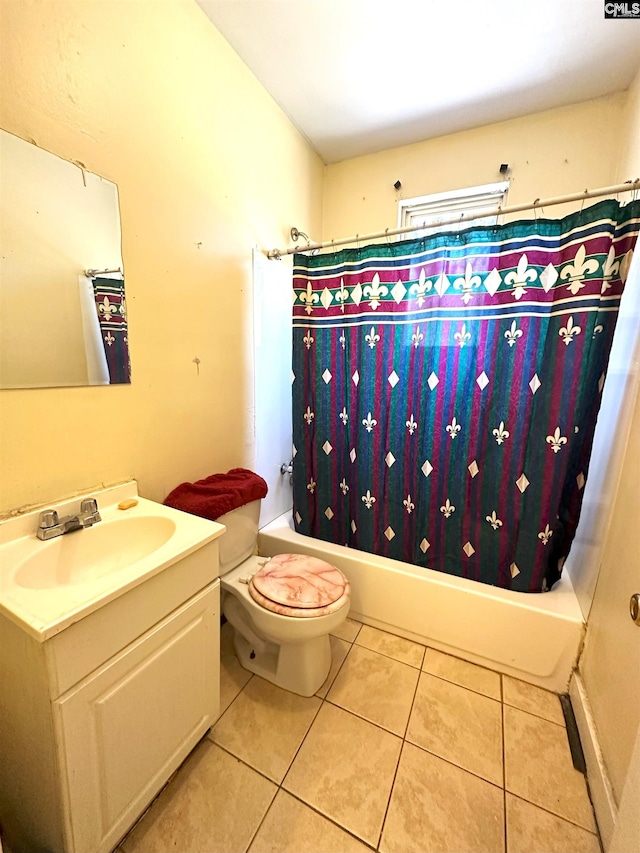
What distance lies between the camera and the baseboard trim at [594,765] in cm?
90

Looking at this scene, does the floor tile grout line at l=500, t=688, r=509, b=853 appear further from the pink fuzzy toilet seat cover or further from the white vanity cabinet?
the white vanity cabinet

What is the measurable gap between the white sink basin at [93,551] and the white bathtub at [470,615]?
0.86 meters

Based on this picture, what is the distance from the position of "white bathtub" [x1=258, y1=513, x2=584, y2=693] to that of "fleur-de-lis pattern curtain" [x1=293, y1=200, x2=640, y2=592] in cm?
9

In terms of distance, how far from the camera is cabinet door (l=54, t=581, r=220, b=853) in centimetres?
71

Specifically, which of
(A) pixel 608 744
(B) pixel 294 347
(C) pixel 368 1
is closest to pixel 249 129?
(C) pixel 368 1

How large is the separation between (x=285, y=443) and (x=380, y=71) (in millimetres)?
1817

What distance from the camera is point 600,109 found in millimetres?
1554

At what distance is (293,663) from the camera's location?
4.25 feet

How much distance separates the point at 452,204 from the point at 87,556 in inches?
94.8

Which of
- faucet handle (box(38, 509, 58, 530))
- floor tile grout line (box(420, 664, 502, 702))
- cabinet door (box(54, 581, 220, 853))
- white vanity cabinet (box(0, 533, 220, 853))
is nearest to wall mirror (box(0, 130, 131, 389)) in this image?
faucet handle (box(38, 509, 58, 530))

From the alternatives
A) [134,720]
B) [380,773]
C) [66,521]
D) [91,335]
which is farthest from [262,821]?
[91,335]

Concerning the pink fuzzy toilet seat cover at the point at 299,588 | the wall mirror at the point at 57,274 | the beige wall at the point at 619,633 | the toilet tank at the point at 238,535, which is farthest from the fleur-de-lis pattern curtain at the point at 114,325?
the beige wall at the point at 619,633

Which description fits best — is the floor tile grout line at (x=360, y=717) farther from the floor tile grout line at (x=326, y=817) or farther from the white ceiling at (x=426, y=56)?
the white ceiling at (x=426, y=56)

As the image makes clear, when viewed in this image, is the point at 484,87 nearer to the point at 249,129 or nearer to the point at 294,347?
the point at 249,129
